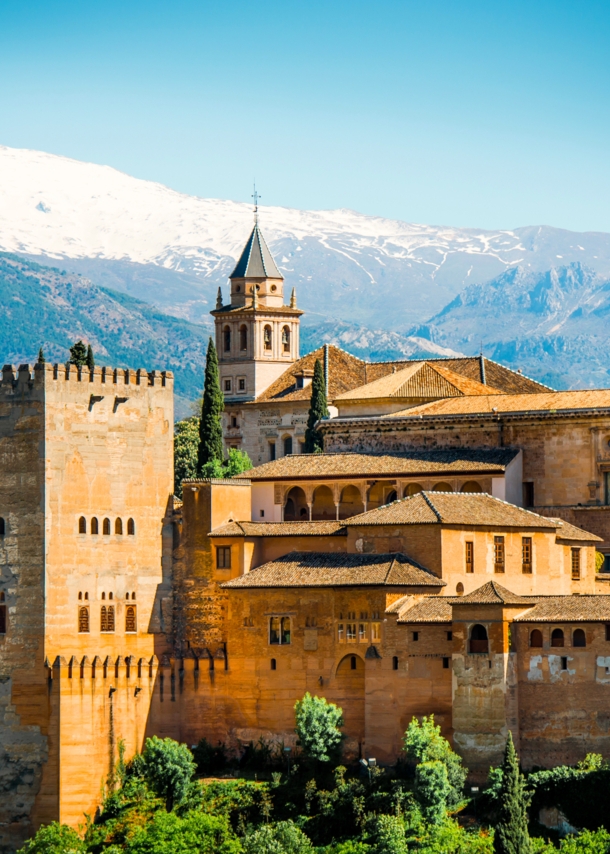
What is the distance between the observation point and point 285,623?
Answer: 6488 centimetres

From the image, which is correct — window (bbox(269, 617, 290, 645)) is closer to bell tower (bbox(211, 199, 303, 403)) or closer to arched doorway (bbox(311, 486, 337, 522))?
arched doorway (bbox(311, 486, 337, 522))

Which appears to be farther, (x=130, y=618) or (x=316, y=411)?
(x=316, y=411)

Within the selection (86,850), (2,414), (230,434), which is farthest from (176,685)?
(230,434)

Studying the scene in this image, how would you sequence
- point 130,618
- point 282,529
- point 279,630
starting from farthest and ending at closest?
1. point 282,529
2. point 130,618
3. point 279,630

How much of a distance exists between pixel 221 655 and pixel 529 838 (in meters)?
13.9

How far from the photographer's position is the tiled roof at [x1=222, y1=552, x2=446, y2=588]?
6341cm

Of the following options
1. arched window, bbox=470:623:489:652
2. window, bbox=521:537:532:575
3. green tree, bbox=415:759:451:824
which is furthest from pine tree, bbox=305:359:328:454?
green tree, bbox=415:759:451:824

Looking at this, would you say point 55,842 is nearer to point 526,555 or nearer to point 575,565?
point 526,555

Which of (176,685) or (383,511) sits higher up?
(383,511)

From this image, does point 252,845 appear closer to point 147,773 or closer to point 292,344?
point 147,773

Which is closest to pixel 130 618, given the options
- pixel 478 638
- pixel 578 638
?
pixel 478 638

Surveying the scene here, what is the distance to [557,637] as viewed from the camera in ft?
197

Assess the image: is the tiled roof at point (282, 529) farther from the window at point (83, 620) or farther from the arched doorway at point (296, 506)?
the window at point (83, 620)

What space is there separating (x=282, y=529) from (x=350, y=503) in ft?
19.7
